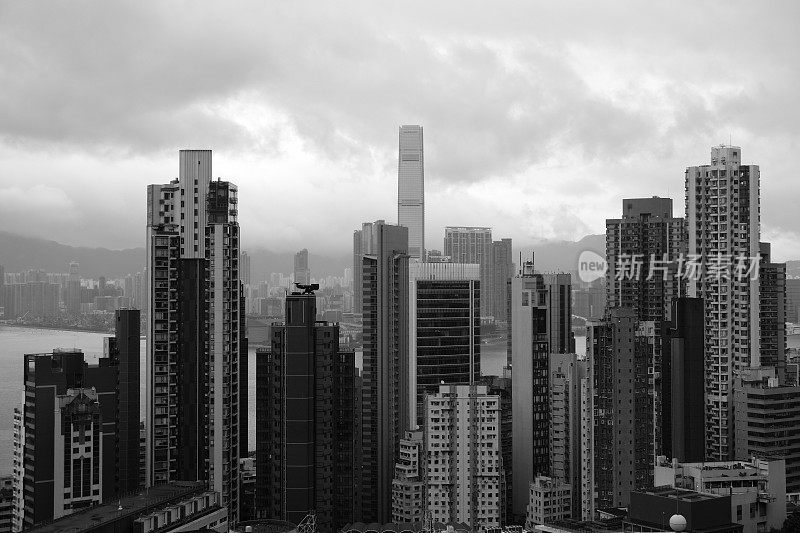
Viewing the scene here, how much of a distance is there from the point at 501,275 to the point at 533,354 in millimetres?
3113

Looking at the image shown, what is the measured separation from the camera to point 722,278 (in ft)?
48.5

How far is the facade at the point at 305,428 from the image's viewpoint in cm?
A: 1206

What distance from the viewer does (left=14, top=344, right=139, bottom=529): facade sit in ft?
34.7

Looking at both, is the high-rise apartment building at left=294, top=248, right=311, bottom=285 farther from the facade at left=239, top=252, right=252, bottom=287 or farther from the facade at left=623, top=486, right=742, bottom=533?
the facade at left=623, top=486, right=742, bottom=533

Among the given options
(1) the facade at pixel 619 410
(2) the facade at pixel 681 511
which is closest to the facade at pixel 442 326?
(1) the facade at pixel 619 410

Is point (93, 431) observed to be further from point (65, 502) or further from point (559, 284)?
point (559, 284)

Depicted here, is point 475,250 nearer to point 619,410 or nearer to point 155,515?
point 619,410

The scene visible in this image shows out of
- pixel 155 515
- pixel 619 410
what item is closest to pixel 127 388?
pixel 155 515

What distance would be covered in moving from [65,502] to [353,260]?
7.07 m

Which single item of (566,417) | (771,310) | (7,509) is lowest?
(7,509)

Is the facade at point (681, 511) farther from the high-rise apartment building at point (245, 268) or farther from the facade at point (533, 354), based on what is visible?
the high-rise apartment building at point (245, 268)

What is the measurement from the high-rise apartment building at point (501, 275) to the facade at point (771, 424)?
4.94 metres

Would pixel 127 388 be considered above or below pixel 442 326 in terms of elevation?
below

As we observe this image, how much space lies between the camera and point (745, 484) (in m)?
8.67
